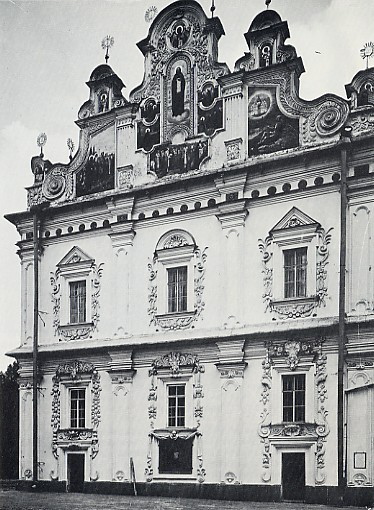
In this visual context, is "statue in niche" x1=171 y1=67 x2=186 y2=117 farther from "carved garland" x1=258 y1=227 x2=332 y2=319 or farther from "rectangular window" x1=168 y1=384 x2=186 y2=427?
"rectangular window" x1=168 y1=384 x2=186 y2=427

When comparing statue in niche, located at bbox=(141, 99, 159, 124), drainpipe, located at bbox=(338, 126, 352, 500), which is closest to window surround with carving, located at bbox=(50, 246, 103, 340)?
statue in niche, located at bbox=(141, 99, 159, 124)

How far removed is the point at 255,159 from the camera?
49.4 feet

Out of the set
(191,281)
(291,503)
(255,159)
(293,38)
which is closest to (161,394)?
(191,281)

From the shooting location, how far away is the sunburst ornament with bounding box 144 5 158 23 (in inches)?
581

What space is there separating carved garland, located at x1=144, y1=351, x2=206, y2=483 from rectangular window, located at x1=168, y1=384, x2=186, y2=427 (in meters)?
0.22

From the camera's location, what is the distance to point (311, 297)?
556 inches

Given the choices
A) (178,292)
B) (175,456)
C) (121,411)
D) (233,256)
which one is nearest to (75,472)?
(121,411)

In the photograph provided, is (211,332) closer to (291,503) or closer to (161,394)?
(161,394)

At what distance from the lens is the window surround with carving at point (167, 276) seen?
51.0 feet

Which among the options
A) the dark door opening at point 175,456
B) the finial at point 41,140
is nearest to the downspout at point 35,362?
the finial at point 41,140

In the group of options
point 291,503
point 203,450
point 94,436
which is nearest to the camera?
point 291,503

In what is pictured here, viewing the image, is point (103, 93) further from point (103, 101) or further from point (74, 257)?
point (74, 257)

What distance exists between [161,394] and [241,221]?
12.4 feet

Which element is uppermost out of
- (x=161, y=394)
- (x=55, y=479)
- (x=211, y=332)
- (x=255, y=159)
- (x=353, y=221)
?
(x=255, y=159)
